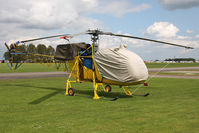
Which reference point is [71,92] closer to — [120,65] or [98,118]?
[120,65]

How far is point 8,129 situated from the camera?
641 centimetres

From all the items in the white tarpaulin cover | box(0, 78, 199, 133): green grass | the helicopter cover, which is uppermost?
the helicopter cover

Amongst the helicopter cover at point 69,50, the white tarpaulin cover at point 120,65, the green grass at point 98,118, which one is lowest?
the green grass at point 98,118

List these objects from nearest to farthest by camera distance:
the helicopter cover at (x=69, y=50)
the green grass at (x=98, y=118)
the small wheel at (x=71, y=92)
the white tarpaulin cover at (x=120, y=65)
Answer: the green grass at (x=98, y=118) → the white tarpaulin cover at (x=120, y=65) → the small wheel at (x=71, y=92) → the helicopter cover at (x=69, y=50)

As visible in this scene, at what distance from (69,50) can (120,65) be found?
3861 millimetres

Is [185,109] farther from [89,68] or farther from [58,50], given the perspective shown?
[58,50]

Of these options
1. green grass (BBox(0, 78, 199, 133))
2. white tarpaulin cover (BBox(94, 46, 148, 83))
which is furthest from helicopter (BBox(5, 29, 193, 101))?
green grass (BBox(0, 78, 199, 133))

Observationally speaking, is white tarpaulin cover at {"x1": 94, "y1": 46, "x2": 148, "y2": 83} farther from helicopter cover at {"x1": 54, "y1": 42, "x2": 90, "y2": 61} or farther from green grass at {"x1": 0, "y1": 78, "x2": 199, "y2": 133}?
green grass at {"x1": 0, "y1": 78, "x2": 199, "y2": 133}

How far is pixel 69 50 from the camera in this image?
1312 cm

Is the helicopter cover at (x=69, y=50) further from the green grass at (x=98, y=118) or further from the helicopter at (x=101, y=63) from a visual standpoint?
the green grass at (x=98, y=118)

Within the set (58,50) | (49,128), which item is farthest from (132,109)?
(58,50)

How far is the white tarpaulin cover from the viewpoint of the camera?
10.7 m

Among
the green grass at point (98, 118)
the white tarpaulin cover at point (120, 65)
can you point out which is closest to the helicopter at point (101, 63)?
the white tarpaulin cover at point (120, 65)

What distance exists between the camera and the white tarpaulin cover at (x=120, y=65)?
1066 centimetres
